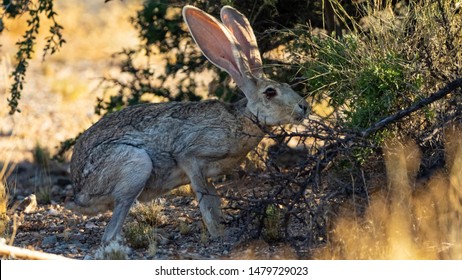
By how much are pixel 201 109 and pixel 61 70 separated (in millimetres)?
10509

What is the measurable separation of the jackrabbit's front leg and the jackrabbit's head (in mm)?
727

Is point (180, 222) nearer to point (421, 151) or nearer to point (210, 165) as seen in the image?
point (210, 165)

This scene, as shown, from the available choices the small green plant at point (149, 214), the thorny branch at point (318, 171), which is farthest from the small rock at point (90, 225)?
the thorny branch at point (318, 171)

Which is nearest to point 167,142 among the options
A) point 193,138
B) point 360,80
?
point 193,138

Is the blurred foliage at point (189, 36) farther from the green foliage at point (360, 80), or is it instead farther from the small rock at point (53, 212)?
the small rock at point (53, 212)

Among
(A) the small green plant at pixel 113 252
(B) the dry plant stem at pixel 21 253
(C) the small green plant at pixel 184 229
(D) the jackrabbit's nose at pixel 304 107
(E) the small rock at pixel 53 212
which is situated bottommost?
(B) the dry plant stem at pixel 21 253

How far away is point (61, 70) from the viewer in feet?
59.6

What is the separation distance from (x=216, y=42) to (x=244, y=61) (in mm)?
295

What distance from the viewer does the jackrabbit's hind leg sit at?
7.56 m

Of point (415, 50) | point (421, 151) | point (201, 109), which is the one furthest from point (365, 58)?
point (201, 109)

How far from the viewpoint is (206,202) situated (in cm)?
779

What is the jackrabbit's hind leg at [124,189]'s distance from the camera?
7.56m

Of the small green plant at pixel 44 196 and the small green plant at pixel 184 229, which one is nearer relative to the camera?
the small green plant at pixel 184 229

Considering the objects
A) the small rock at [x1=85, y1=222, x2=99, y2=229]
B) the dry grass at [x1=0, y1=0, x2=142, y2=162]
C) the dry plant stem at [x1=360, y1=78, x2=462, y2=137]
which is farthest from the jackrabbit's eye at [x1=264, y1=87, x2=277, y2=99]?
the dry grass at [x1=0, y1=0, x2=142, y2=162]
